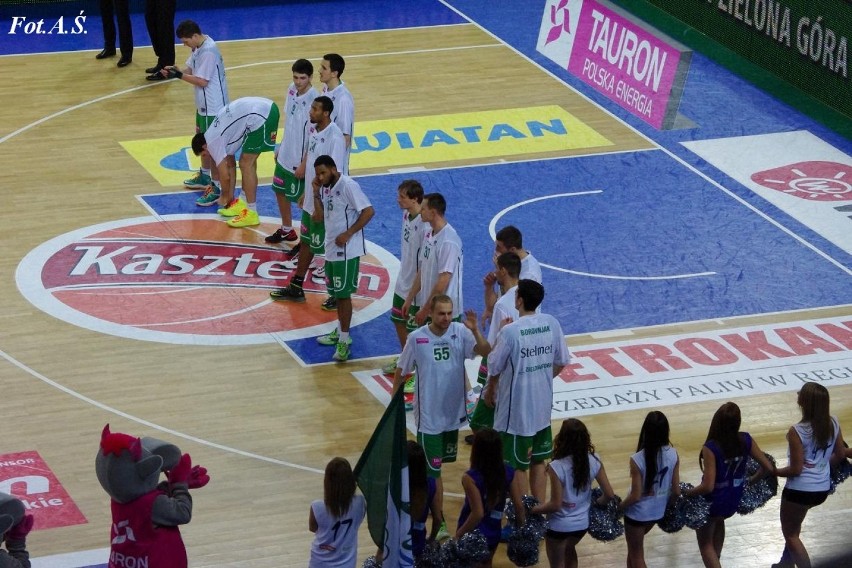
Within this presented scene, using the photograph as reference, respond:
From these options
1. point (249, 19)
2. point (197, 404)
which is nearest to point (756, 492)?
point (197, 404)

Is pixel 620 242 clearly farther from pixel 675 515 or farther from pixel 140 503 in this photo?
pixel 140 503

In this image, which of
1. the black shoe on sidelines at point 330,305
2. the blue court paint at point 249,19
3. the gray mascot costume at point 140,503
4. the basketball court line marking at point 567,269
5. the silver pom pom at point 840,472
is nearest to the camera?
the gray mascot costume at point 140,503

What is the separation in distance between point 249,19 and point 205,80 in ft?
20.7

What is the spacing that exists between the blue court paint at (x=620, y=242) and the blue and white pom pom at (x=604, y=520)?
413 cm

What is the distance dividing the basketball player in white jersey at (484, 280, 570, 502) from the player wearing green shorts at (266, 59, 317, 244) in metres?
4.65

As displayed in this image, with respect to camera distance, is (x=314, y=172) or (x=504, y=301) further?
(x=314, y=172)

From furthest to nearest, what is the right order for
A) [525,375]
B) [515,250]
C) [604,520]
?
[515,250] → [525,375] → [604,520]

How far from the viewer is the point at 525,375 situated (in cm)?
907

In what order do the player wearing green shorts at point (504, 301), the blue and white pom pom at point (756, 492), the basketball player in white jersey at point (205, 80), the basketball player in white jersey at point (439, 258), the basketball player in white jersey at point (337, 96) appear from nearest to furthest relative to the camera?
the blue and white pom pom at point (756, 492) < the player wearing green shorts at point (504, 301) < the basketball player in white jersey at point (439, 258) < the basketball player in white jersey at point (337, 96) < the basketball player in white jersey at point (205, 80)

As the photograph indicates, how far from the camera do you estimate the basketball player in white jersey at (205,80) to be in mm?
15250

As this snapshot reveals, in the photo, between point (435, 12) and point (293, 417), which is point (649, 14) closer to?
point (435, 12)

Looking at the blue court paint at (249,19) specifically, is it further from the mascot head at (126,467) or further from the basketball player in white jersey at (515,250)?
the mascot head at (126,467)

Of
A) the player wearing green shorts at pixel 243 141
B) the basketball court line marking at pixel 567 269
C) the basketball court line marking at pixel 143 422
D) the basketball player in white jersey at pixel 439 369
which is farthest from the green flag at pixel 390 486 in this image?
the player wearing green shorts at pixel 243 141

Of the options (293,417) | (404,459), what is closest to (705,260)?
(293,417)
